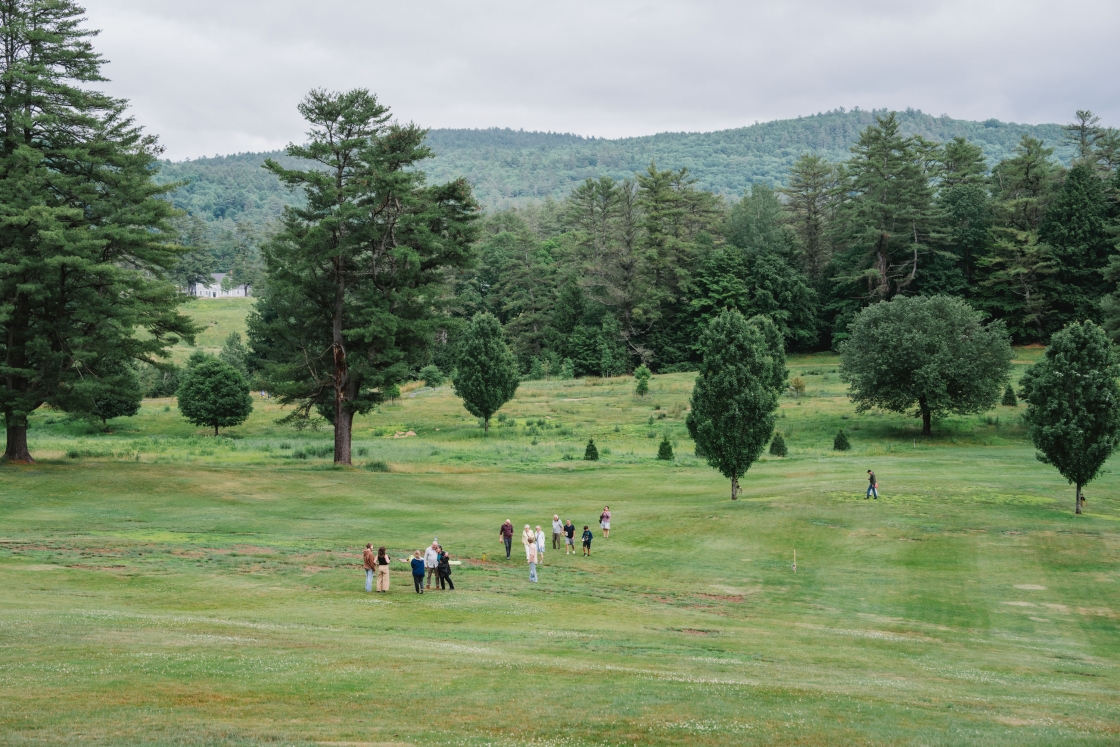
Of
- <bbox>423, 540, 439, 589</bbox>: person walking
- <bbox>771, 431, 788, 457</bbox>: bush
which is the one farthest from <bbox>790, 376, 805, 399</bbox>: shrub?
<bbox>423, 540, 439, 589</bbox>: person walking

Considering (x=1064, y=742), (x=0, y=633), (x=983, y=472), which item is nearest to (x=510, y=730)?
(x=1064, y=742)

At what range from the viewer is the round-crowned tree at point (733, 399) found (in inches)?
1651

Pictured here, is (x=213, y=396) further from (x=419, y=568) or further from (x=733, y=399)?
(x=419, y=568)

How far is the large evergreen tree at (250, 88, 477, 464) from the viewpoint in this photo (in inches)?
1950

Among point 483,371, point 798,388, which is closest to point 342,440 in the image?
point 483,371

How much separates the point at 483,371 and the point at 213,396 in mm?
21763

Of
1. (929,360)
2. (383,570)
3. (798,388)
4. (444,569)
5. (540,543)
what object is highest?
(929,360)

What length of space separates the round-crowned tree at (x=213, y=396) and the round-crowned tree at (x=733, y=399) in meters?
44.7

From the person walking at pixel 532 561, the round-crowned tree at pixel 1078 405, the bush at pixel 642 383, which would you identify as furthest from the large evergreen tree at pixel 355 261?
the bush at pixel 642 383

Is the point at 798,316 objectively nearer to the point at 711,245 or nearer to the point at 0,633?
the point at 711,245

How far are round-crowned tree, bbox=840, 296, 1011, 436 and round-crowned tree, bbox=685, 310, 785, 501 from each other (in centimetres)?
2850

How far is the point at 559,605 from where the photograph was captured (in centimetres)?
2523

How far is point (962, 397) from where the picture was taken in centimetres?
6700

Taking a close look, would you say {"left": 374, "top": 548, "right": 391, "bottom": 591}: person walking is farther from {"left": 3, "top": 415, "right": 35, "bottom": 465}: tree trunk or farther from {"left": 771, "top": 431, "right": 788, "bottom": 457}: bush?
{"left": 771, "top": 431, "right": 788, "bottom": 457}: bush
